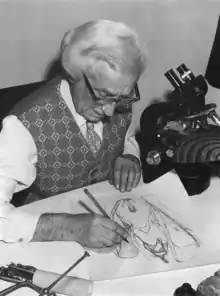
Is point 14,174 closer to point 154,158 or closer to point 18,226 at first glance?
point 18,226

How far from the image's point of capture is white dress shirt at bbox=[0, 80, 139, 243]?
1.26 metres

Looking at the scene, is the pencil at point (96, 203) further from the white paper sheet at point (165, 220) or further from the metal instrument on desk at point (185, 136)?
the metal instrument on desk at point (185, 136)

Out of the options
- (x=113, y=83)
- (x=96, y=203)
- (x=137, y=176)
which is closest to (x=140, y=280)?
(x=96, y=203)

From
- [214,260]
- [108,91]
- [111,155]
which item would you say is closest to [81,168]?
[111,155]

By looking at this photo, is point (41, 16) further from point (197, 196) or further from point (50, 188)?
point (197, 196)

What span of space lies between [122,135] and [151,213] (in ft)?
1.07

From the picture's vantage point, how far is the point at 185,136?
1.43m

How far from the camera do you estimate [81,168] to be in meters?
1.55

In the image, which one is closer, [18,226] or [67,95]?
[18,226]

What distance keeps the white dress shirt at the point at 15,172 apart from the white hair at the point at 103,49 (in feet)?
0.58

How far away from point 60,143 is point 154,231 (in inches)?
14.5

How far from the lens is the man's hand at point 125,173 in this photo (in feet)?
4.81

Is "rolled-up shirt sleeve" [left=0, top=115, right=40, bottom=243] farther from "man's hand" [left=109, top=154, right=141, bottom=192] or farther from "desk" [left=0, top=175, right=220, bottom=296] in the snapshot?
"man's hand" [left=109, top=154, right=141, bottom=192]

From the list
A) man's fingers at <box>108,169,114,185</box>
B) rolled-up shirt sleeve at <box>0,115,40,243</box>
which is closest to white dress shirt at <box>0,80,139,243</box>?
rolled-up shirt sleeve at <box>0,115,40,243</box>
